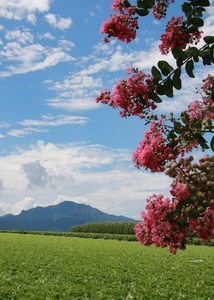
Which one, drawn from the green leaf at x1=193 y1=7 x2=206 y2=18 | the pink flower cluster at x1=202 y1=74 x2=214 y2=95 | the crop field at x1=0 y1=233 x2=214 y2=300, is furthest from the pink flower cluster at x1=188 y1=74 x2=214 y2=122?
the crop field at x1=0 y1=233 x2=214 y2=300

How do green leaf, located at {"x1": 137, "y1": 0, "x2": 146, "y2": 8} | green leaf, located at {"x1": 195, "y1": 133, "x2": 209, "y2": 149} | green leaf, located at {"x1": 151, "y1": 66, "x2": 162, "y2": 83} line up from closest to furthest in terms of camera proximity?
green leaf, located at {"x1": 195, "y1": 133, "x2": 209, "y2": 149} < green leaf, located at {"x1": 151, "y1": 66, "x2": 162, "y2": 83} < green leaf, located at {"x1": 137, "y1": 0, "x2": 146, "y2": 8}

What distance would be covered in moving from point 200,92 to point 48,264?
44.5 feet

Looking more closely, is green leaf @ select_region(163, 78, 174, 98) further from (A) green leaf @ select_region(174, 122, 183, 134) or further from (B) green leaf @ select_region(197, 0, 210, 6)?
(B) green leaf @ select_region(197, 0, 210, 6)

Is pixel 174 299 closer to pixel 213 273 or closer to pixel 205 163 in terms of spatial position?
pixel 213 273

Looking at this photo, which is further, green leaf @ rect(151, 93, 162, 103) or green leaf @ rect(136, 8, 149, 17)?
green leaf @ rect(136, 8, 149, 17)

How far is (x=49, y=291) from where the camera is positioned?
10766mm

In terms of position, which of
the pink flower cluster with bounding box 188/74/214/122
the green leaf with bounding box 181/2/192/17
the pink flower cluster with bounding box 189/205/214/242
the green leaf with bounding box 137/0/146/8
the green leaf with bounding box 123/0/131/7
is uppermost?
the green leaf with bounding box 123/0/131/7

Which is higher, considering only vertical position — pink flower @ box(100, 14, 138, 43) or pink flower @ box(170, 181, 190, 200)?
pink flower @ box(100, 14, 138, 43)

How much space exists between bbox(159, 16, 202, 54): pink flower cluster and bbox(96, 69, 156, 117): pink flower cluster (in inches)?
18.8

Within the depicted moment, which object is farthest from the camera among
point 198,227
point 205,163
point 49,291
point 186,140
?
point 49,291

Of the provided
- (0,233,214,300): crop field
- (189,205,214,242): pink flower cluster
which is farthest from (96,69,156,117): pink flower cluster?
(0,233,214,300): crop field

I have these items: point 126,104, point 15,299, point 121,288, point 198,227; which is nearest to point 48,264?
point 121,288

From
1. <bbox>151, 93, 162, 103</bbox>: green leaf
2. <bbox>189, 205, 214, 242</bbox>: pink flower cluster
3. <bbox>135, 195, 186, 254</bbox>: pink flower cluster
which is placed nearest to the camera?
<bbox>189, 205, 214, 242</bbox>: pink flower cluster

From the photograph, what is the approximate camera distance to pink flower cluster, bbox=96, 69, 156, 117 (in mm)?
3928
